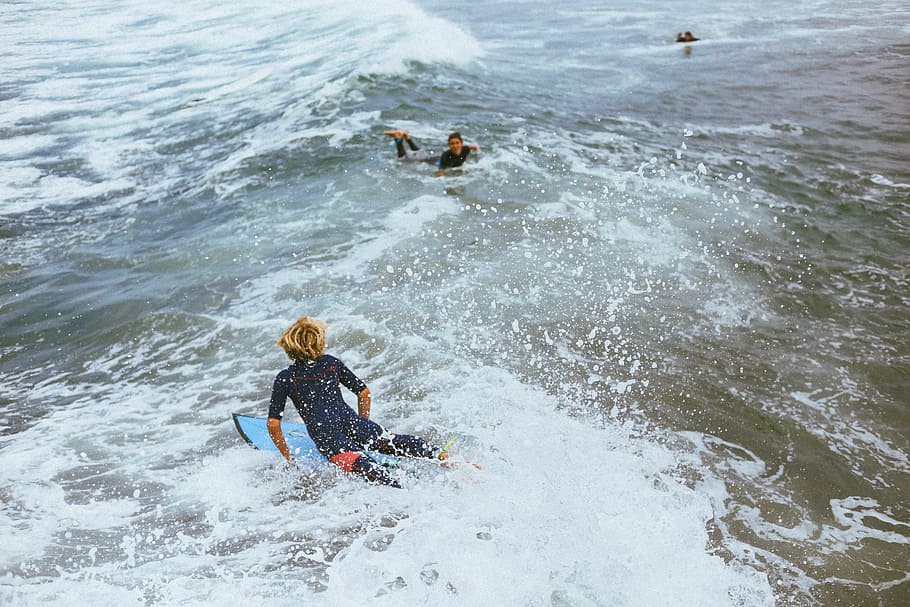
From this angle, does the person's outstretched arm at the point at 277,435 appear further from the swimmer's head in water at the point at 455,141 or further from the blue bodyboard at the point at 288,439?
the swimmer's head in water at the point at 455,141

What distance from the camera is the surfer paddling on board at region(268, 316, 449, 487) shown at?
5.01 m

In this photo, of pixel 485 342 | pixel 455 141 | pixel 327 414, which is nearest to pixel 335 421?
pixel 327 414

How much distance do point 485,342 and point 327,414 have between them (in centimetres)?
250

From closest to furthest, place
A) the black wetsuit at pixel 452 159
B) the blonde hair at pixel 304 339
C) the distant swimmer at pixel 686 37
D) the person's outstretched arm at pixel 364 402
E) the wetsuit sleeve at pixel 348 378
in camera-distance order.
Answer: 1. the blonde hair at pixel 304 339
2. the wetsuit sleeve at pixel 348 378
3. the person's outstretched arm at pixel 364 402
4. the black wetsuit at pixel 452 159
5. the distant swimmer at pixel 686 37

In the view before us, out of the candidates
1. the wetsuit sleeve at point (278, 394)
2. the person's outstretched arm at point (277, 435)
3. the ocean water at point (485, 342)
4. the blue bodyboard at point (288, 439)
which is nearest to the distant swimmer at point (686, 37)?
the ocean water at point (485, 342)

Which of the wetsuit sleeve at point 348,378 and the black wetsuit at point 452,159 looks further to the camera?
the black wetsuit at point 452,159

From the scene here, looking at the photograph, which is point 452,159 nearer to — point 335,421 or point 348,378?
point 348,378

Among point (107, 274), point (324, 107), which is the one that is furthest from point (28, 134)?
point (107, 274)

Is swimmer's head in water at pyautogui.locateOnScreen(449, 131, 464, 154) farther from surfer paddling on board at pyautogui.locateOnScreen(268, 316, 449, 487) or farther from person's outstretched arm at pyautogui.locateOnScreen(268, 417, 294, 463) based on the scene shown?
person's outstretched arm at pyautogui.locateOnScreen(268, 417, 294, 463)

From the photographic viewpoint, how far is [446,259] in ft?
30.1

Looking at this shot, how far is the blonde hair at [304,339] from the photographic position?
495 cm

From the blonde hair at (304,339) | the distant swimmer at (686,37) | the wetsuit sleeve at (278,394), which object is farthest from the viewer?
the distant swimmer at (686,37)

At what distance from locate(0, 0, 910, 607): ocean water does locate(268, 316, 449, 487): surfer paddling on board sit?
28 centimetres

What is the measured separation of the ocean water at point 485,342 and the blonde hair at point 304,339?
1111 millimetres
